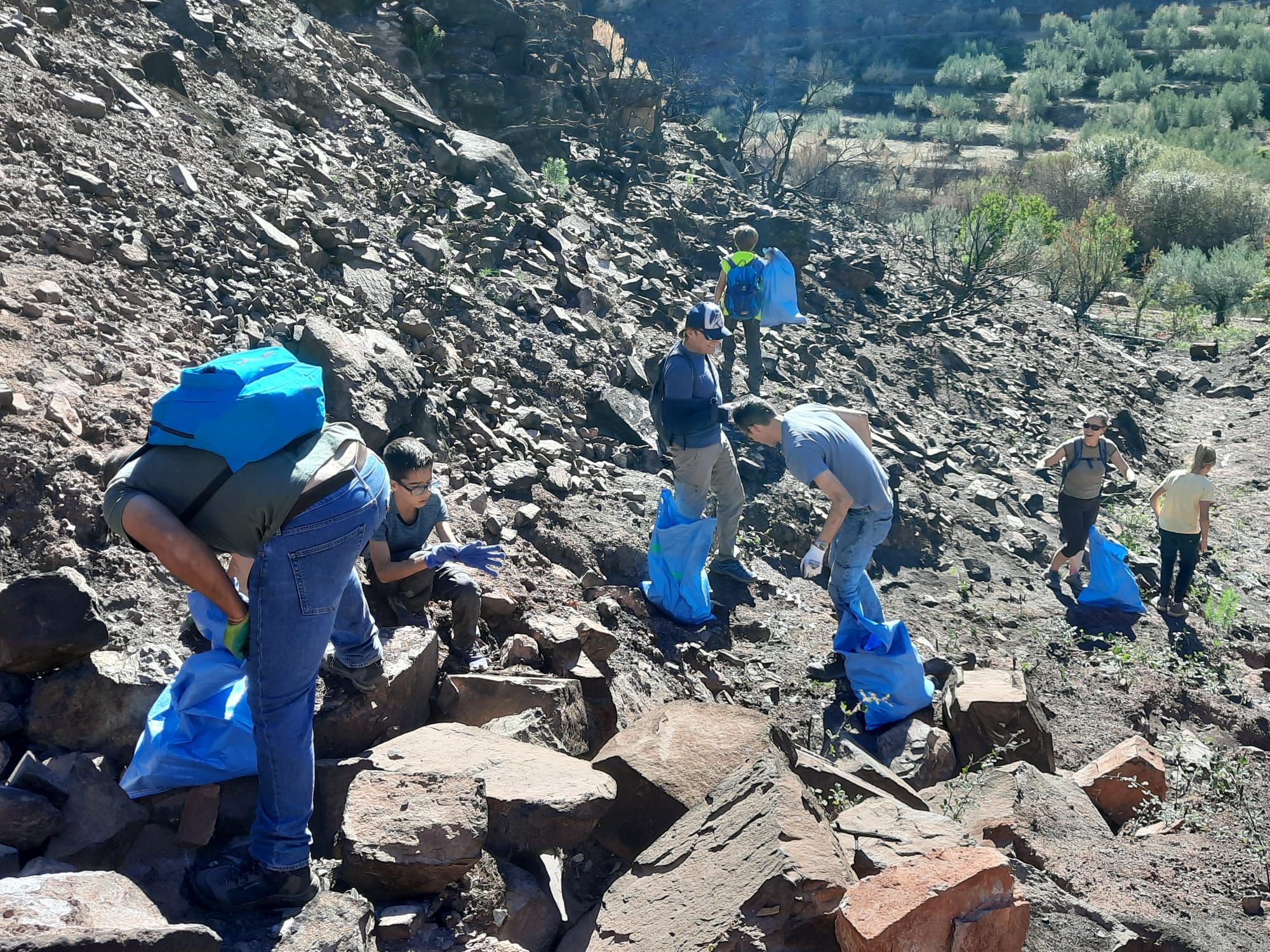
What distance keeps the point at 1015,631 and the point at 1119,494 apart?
346 cm

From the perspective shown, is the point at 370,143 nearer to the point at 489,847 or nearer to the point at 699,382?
the point at 699,382

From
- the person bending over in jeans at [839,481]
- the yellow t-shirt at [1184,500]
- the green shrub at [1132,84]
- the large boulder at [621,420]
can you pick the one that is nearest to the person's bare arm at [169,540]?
the person bending over in jeans at [839,481]

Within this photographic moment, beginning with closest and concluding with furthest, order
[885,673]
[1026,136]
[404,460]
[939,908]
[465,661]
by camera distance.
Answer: [939,908] < [404,460] < [465,661] < [885,673] < [1026,136]

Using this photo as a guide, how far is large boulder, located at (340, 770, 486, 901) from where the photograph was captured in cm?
259

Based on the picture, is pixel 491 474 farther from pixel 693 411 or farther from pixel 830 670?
pixel 830 670

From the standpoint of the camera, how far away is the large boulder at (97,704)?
9.07 feet

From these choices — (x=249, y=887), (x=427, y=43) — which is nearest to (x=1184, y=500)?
(x=249, y=887)

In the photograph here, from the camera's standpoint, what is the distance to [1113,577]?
272 inches

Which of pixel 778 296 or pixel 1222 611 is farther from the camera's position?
pixel 778 296

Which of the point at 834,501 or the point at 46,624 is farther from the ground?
the point at 46,624

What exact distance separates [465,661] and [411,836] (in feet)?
4.15

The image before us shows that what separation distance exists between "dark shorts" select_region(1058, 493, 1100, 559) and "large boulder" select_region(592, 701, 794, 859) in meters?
4.31

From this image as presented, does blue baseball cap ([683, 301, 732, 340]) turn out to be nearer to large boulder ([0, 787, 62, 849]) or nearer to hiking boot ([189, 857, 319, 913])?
hiking boot ([189, 857, 319, 913])

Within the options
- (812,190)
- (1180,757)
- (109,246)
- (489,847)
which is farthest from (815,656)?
(812,190)
